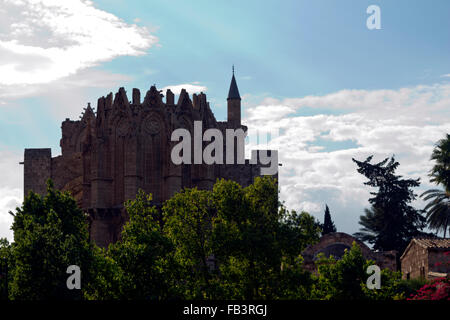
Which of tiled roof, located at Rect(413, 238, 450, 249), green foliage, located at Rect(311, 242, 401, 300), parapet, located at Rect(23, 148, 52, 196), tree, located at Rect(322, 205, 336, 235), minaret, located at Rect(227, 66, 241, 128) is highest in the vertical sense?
minaret, located at Rect(227, 66, 241, 128)

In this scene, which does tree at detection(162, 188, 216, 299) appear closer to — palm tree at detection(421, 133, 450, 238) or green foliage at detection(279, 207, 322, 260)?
green foliage at detection(279, 207, 322, 260)

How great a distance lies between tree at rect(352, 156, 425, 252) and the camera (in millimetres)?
71562

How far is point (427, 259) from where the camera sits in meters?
49.4

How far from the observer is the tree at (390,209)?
71.6m

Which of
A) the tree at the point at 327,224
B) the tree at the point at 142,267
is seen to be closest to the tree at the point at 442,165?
the tree at the point at 327,224

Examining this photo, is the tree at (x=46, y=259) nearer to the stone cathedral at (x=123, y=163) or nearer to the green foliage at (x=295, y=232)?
the green foliage at (x=295, y=232)

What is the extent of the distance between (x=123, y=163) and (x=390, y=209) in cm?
2673

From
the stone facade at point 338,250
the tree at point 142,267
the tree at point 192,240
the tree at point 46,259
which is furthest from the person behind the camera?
the stone facade at point 338,250

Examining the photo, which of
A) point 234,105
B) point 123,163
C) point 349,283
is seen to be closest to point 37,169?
point 123,163

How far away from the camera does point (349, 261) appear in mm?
37188

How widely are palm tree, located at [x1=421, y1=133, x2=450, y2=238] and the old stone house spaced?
10185 mm

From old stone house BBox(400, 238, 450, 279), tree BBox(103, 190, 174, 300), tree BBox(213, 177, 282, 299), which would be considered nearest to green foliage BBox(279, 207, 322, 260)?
tree BBox(213, 177, 282, 299)

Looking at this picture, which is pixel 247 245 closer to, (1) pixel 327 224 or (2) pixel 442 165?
(2) pixel 442 165

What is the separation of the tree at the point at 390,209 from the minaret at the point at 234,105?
48.6 ft
